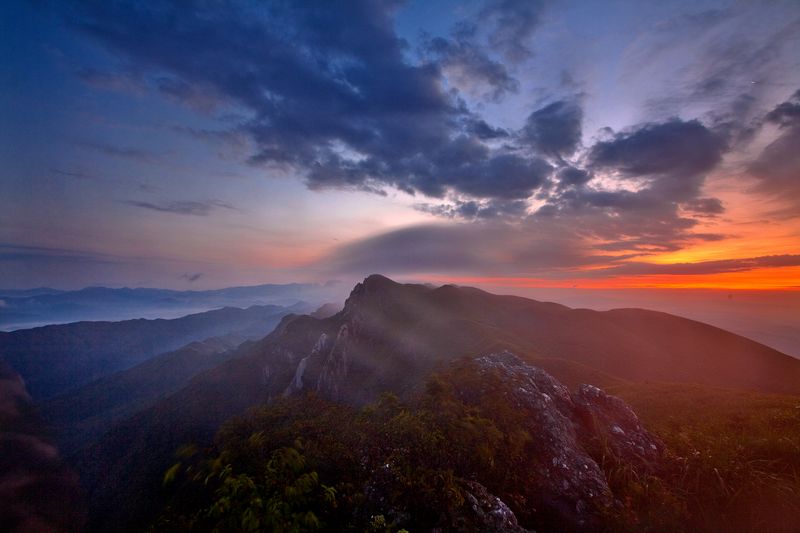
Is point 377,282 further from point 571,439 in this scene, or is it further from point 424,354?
point 571,439

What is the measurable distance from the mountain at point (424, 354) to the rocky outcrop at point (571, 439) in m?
42.5

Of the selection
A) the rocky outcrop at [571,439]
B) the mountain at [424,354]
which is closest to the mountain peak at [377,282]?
the mountain at [424,354]

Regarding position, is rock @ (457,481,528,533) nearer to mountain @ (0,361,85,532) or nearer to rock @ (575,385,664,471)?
rock @ (575,385,664,471)

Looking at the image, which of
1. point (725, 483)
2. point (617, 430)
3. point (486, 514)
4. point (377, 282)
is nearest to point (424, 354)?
point (377, 282)

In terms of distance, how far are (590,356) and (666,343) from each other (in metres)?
45.8

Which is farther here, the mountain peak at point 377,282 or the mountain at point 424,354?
the mountain peak at point 377,282

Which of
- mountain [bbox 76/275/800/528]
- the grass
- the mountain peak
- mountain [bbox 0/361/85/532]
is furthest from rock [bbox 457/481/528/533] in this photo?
the mountain peak

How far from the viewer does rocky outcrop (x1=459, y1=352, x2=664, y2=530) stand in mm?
11531

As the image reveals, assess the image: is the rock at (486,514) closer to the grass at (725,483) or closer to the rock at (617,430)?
the grass at (725,483)

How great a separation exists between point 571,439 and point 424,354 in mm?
80926

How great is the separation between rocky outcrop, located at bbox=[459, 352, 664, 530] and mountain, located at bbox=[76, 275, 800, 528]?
42482mm

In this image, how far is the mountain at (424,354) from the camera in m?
85.9

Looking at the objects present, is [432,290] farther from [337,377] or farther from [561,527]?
[561,527]

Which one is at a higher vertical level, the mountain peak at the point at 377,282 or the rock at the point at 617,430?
the mountain peak at the point at 377,282
